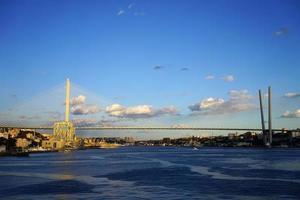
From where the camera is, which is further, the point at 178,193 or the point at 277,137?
the point at 277,137

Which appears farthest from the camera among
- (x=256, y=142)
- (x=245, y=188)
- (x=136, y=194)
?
(x=256, y=142)

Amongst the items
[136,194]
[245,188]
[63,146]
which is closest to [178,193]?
[136,194]

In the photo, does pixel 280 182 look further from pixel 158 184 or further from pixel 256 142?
pixel 256 142

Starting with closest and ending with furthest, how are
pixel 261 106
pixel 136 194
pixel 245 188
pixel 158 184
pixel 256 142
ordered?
pixel 136 194 → pixel 245 188 → pixel 158 184 → pixel 261 106 → pixel 256 142

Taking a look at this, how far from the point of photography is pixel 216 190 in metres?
26.0

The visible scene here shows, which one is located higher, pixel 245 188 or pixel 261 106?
pixel 261 106

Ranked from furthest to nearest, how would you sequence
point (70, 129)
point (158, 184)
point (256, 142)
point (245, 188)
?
point (256, 142) → point (70, 129) → point (158, 184) → point (245, 188)

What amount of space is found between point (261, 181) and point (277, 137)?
5895 inches

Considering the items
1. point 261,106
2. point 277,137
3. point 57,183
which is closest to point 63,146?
point 261,106

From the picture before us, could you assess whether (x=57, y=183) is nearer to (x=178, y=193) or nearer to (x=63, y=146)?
(x=178, y=193)

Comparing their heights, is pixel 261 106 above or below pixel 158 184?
above

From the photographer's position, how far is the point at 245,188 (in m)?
26.7

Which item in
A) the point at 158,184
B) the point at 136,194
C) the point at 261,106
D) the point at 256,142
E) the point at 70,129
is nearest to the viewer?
the point at 136,194

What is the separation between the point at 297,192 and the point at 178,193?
6.11 meters
